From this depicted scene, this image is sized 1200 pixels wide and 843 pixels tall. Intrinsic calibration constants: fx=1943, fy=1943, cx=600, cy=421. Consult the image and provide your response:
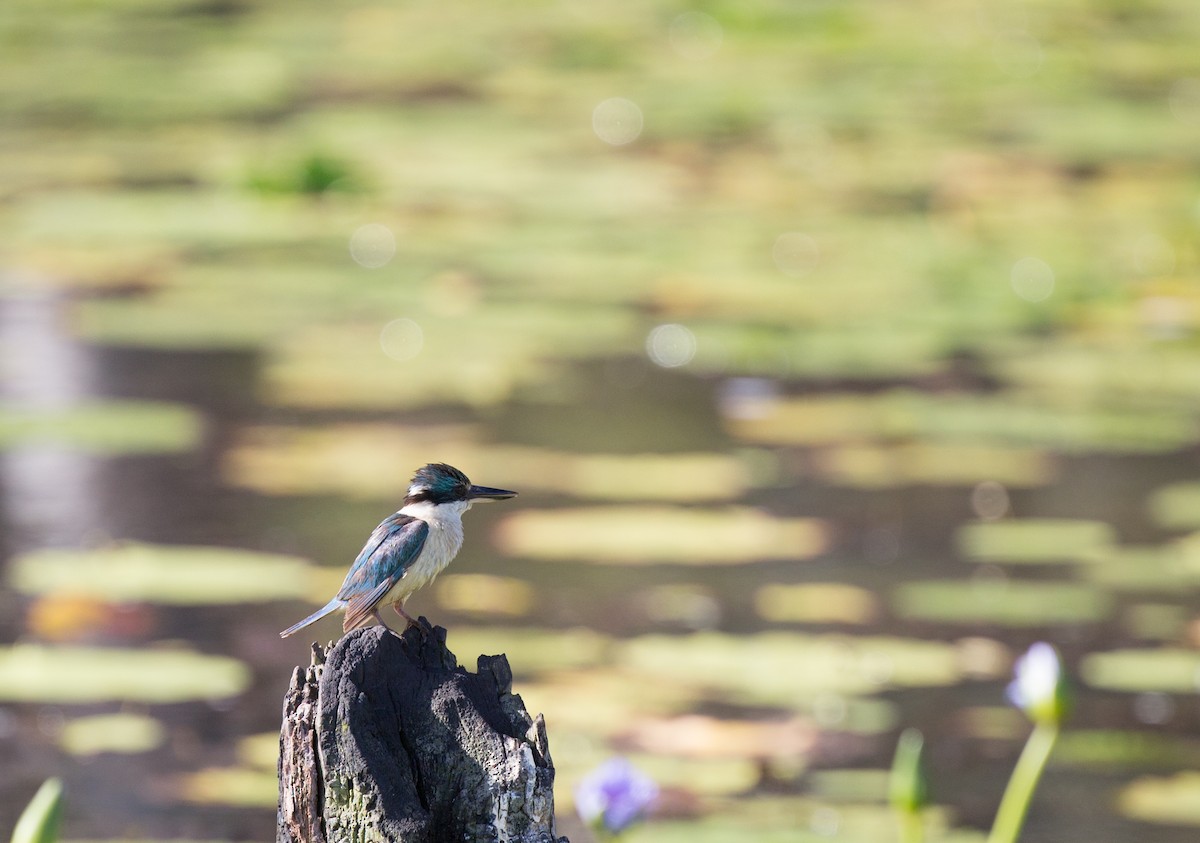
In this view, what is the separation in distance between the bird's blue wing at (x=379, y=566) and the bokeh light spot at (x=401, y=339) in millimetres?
3451

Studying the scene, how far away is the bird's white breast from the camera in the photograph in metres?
1.85

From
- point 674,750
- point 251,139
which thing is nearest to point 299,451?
point 674,750

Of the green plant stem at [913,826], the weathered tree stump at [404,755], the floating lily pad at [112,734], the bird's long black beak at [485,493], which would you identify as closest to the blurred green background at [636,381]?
the floating lily pad at [112,734]

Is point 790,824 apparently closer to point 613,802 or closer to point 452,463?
point 613,802

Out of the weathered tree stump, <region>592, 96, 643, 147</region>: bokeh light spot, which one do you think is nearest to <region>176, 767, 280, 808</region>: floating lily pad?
the weathered tree stump

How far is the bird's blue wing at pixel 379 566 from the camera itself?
184 cm

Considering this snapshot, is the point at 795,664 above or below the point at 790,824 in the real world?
above

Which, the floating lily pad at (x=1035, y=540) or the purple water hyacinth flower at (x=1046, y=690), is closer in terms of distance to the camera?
the purple water hyacinth flower at (x=1046, y=690)

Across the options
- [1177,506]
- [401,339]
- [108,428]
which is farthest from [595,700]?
[401,339]

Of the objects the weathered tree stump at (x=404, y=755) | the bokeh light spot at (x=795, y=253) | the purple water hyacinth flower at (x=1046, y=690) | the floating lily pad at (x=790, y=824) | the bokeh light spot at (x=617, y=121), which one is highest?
the bokeh light spot at (x=617, y=121)

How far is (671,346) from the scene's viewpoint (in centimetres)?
547

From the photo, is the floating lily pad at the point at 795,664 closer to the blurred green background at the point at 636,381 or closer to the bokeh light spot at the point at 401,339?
the blurred green background at the point at 636,381

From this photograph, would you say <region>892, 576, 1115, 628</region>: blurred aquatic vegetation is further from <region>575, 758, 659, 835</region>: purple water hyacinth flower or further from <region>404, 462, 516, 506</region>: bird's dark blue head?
<region>404, 462, 516, 506</region>: bird's dark blue head

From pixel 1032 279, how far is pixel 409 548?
14.5 feet
